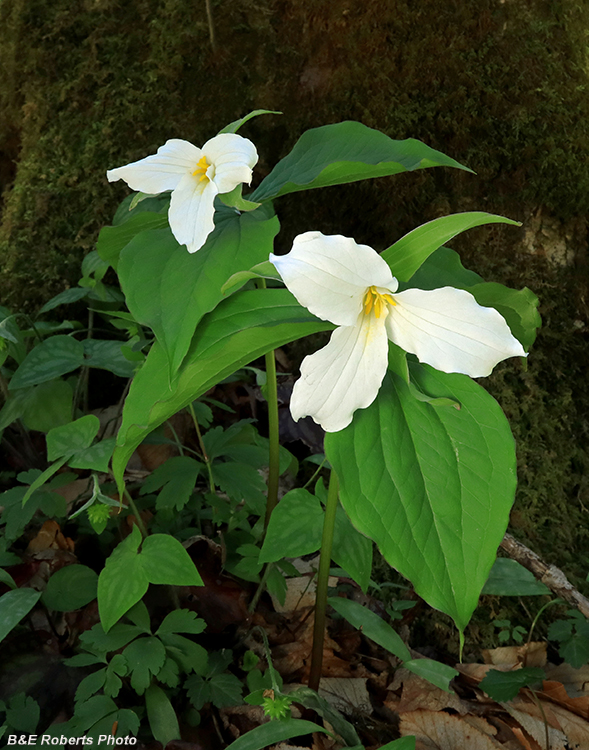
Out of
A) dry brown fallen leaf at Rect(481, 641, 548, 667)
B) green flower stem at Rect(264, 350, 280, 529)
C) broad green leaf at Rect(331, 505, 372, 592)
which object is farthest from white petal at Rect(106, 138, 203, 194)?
dry brown fallen leaf at Rect(481, 641, 548, 667)

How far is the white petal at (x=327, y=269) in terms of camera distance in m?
0.76

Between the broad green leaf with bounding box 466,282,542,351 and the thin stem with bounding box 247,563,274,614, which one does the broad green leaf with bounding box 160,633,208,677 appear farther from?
the broad green leaf with bounding box 466,282,542,351

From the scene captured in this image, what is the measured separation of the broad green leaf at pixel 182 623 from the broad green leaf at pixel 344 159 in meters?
0.87

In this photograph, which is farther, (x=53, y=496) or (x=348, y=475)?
(x=53, y=496)

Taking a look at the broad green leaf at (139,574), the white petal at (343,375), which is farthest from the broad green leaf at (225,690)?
the white petal at (343,375)

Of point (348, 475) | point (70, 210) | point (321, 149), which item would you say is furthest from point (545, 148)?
point (70, 210)

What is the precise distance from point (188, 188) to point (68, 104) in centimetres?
140

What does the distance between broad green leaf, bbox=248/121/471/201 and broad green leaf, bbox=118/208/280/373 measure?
0.42 feet

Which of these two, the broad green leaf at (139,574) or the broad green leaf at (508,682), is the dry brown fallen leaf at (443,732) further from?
the broad green leaf at (139,574)

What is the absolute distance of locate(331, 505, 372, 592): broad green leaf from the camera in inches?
44.5

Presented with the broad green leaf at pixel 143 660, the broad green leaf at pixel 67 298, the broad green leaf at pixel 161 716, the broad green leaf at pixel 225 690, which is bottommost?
the broad green leaf at pixel 225 690

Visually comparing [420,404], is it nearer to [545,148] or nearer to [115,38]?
[545,148]

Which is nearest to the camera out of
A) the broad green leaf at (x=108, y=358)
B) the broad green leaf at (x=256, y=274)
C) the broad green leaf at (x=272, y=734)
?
the broad green leaf at (x=256, y=274)

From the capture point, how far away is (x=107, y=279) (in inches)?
77.9
